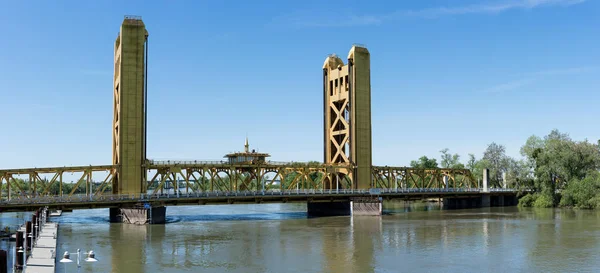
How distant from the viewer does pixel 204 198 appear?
64.6m

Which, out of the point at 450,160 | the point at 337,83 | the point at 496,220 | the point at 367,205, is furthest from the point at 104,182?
the point at 450,160

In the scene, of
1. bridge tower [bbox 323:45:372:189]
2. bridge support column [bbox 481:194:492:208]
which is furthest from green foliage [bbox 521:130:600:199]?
bridge tower [bbox 323:45:372:189]

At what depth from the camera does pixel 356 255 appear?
3800 centimetres

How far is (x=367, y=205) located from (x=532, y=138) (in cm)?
5037

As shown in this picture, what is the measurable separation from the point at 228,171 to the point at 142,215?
56.9 feet

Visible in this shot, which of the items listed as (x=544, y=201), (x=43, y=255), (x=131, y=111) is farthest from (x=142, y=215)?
(x=544, y=201)

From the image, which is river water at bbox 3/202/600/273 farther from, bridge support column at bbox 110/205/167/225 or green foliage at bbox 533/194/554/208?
green foliage at bbox 533/194/554/208

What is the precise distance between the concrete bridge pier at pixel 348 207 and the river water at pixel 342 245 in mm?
8332

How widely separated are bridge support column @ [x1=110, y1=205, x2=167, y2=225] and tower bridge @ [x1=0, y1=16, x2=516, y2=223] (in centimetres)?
11

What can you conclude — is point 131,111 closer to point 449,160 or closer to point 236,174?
point 236,174

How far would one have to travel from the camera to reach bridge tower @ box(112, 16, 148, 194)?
63250 millimetres

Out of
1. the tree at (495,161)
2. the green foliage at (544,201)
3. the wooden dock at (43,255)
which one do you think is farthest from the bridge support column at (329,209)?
the tree at (495,161)

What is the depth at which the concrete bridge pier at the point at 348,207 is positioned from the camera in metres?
73.8

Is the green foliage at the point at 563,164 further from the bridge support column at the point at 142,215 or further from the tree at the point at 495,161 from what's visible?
the bridge support column at the point at 142,215
